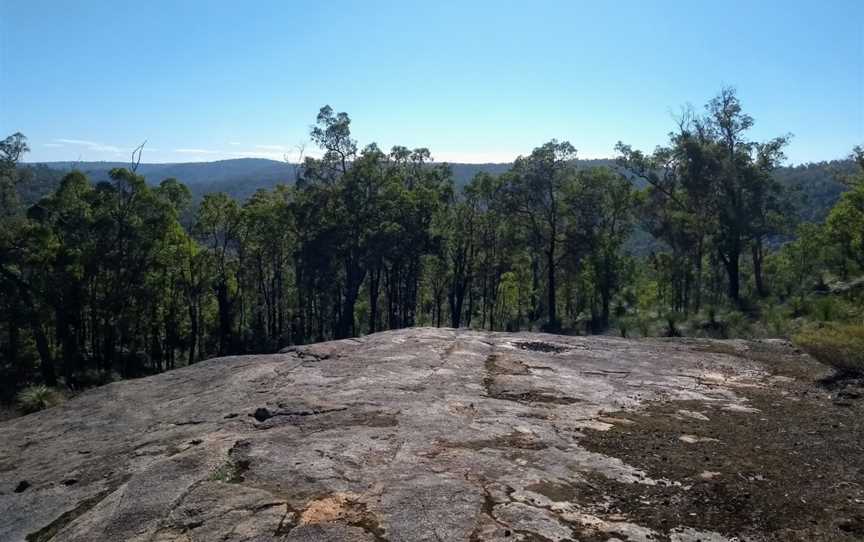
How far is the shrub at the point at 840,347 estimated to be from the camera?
8539 millimetres

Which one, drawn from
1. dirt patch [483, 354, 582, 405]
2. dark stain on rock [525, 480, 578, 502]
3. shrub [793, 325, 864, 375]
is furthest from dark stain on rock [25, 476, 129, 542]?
shrub [793, 325, 864, 375]

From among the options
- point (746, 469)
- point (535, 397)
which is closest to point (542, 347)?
point (535, 397)

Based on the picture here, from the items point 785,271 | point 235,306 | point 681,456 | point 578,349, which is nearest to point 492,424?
point 681,456

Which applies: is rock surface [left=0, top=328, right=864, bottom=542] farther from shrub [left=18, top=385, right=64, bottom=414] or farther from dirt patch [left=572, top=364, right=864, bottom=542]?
shrub [left=18, top=385, right=64, bottom=414]

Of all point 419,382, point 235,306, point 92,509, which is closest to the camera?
point 92,509

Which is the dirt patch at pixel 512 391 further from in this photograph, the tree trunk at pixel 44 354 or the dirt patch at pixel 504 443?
the tree trunk at pixel 44 354

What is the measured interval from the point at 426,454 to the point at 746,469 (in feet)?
9.39

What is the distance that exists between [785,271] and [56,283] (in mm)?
40217

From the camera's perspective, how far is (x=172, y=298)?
3039 centimetres

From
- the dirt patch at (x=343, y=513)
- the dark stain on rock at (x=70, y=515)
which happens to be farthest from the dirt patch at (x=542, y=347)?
the dark stain on rock at (x=70, y=515)

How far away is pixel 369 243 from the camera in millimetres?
28922

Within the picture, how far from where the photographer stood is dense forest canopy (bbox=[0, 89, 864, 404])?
964 inches

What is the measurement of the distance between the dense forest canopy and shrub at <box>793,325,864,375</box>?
902cm

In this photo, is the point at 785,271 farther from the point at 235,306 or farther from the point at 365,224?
the point at 235,306
